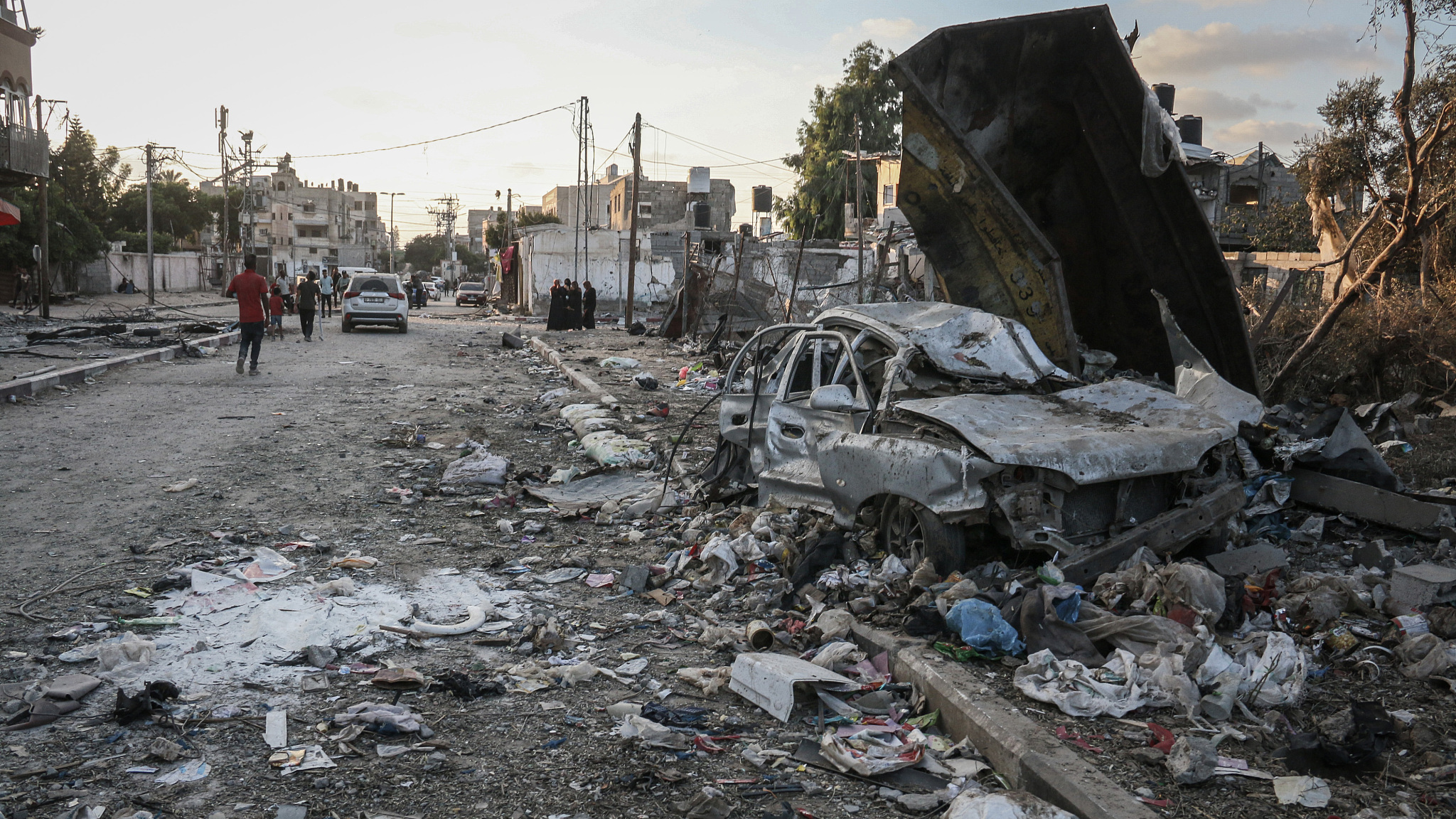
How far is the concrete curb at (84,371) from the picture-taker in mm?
12758

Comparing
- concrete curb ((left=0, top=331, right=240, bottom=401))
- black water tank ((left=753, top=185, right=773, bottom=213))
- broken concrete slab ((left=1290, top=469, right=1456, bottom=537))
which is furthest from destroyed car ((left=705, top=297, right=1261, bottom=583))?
black water tank ((left=753, top=185, right=773, bottom=213))

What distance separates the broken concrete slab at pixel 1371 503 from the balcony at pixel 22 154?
104 ft

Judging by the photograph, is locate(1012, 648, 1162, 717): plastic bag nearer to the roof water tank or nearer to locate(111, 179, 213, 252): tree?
the roof water tank

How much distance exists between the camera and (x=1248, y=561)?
17.8ft

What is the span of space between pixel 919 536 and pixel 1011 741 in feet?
6.06

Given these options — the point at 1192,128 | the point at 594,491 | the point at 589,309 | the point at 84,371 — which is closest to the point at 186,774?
the point at 594,491

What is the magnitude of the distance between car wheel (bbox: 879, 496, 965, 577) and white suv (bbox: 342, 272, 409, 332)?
81.7 feet

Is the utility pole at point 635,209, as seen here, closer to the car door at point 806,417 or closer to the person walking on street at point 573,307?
the person walking on street at point 573,307

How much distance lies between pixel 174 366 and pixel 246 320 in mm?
3118

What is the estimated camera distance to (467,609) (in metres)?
5.41

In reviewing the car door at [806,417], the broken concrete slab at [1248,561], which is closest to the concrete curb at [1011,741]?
the car door at [806,417]

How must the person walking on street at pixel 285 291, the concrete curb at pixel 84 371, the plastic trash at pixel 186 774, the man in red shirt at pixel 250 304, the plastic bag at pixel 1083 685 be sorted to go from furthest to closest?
the person walking on street at pixel 285 291
the man in red shirt at pixel 250 304
the concrete curb at pixel 84 371
the plastic bag at pixel 1083 685
the plastic trash at pixel 186 774

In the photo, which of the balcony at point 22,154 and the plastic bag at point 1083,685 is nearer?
the plastic bag at point 1083,685

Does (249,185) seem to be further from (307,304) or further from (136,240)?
(307,304)
